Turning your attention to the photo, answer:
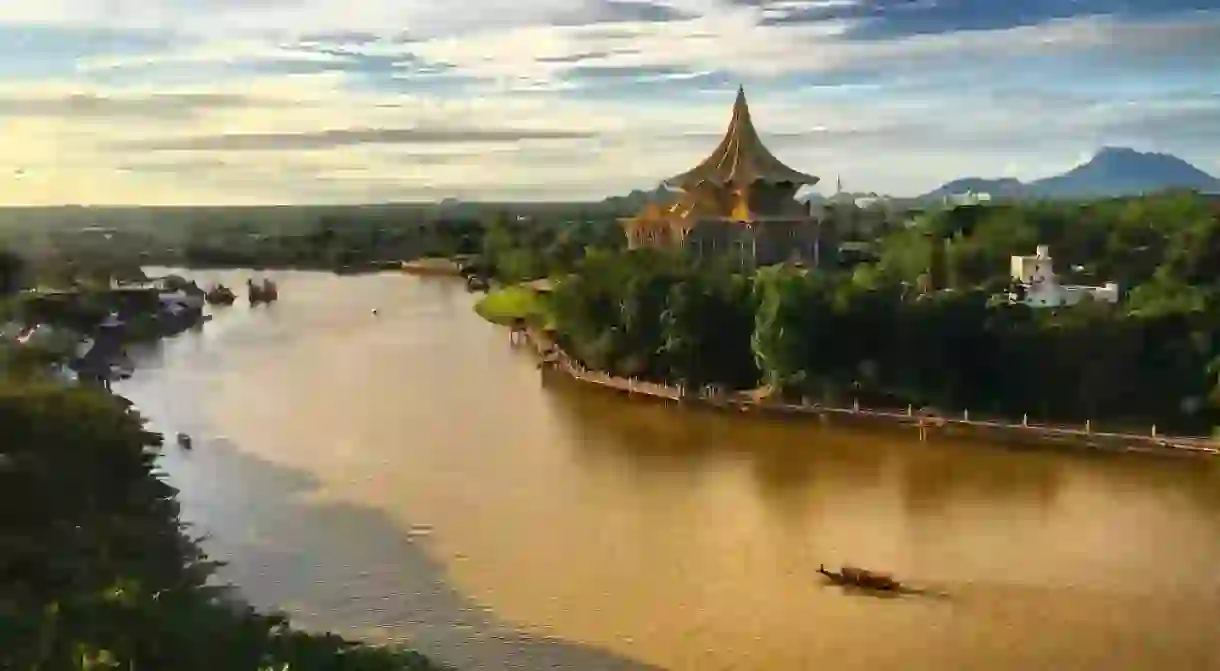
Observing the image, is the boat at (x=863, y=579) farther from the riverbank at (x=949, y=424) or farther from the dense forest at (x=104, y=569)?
the riverbank at (x=949, y=424)

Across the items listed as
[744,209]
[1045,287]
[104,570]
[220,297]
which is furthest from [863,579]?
[220,297]

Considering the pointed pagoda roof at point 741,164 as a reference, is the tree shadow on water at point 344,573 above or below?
below

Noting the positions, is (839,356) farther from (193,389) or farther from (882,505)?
(193,389)

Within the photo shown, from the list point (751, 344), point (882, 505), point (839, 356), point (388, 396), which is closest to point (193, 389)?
point (388, 396)

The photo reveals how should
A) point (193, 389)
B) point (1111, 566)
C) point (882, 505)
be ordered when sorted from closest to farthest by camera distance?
1. point (1111, 566)
2. point (882, 505)
3. point (193, 389)

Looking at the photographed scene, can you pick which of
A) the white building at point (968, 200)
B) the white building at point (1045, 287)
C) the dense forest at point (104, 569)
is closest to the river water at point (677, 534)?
the dense forest at point (104, 569)

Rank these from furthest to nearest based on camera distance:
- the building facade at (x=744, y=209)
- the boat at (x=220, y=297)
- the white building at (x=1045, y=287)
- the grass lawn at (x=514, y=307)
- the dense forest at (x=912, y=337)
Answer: the boat at (x=220, y=297) < the grass lawn at (x=514, y=307) < the building facade at (x=744, y=209) < the white building at (x=1045, y=287) < the dense forest at (x=912, y=337)

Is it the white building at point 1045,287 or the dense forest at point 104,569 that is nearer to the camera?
the dense forest at point 104,569
